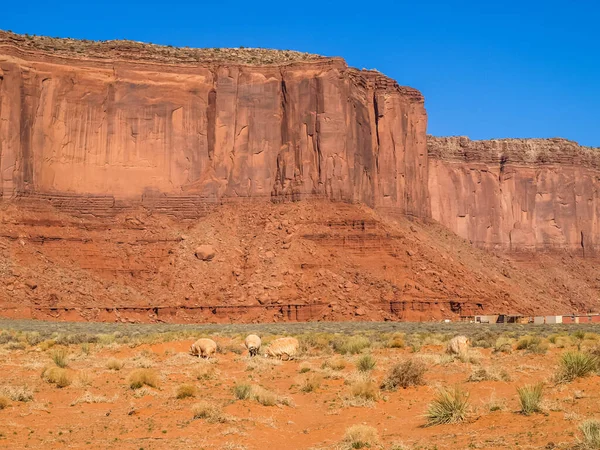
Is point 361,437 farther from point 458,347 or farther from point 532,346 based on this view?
point 532,346

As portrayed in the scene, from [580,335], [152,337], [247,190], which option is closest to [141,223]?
[247,190]

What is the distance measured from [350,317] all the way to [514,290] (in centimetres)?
1807

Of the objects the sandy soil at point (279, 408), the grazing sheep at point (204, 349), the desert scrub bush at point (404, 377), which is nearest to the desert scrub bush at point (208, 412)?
the sandy soil at point (279, 408)

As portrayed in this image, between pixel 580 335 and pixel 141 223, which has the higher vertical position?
pixel 141 223

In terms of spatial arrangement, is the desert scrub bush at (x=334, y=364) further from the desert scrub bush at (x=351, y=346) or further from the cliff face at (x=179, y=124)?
the cliff face at (x=179, y=124)

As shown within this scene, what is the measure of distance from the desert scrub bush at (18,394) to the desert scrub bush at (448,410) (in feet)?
28.7

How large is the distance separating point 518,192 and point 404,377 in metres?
91.2

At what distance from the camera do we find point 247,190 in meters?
74.1

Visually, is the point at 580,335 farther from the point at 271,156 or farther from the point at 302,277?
the point at 271,156

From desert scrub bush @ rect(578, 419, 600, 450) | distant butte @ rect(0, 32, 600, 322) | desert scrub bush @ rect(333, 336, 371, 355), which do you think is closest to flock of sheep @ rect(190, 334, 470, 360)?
desert scrub bush @ rect(333, 336, 371, 355)

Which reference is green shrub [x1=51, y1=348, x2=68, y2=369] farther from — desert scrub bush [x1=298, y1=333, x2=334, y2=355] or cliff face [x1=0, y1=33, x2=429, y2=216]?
cliff face [x1=0, y1=33, x2=429, y2=216]

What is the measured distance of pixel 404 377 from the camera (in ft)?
68.1

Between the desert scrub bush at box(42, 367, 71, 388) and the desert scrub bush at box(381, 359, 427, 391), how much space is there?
24.4 ft

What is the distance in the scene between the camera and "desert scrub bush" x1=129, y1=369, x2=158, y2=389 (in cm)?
2170
